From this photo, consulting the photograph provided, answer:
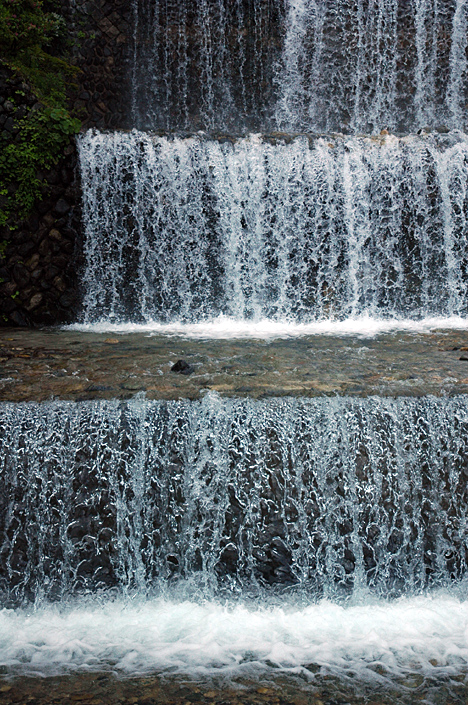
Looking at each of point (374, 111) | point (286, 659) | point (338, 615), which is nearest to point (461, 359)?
point (338, 615)

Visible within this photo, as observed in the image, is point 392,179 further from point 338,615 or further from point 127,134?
point 338,615

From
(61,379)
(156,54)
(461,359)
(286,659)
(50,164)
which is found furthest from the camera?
(156,54)

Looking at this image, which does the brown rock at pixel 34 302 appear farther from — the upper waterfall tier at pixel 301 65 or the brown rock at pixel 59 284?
the upper waterfall tier at pixel 301 65

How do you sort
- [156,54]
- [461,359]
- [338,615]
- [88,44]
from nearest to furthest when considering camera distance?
[338,615], [461,359], [88,44], [156,54]

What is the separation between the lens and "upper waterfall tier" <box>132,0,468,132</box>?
35.1 feet

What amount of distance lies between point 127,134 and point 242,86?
179 inches

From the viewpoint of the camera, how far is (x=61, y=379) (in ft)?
14.0

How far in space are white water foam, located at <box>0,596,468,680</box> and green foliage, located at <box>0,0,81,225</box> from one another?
16.5ft

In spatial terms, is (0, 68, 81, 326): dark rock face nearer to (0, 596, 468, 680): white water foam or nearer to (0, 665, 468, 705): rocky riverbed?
(0, 596, 468, 680): white water foam

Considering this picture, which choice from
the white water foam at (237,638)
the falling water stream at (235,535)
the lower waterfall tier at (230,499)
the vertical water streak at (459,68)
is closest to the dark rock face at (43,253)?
the falling water stream at (235,535)

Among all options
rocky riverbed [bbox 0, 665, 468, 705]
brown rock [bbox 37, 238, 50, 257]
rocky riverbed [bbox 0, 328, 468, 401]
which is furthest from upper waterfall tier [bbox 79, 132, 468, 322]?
rocky riverbed [bbox 0, 665, 468, 705]

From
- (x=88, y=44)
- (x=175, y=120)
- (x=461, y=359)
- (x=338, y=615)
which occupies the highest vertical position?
(x=88, y=44)

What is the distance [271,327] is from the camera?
22.4 feet

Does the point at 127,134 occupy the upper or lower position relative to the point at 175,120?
lower
